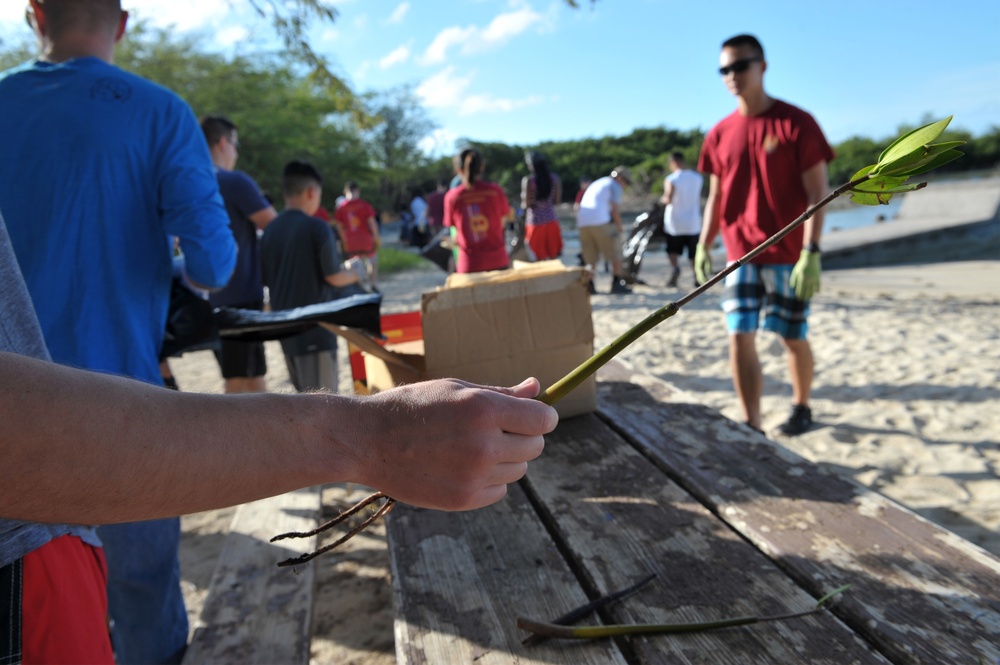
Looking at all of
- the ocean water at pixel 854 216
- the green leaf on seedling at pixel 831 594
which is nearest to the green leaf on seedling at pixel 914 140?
the green leaf on seedling at pixel 831 594

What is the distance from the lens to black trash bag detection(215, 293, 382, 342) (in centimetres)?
197

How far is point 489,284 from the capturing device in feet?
6.74

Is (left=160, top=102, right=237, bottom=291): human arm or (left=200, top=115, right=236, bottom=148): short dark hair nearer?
(left=160, top=102, right=237, bottom=291): human arm

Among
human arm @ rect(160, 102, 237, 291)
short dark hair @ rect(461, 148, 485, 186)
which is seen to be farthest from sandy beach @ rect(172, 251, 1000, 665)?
short dark hair @ rect(461, 148, 485, 186)

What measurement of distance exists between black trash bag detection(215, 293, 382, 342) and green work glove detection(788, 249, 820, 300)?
2100mm

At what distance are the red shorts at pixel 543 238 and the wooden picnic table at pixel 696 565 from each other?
248 inches

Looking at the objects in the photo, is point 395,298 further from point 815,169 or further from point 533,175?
point 815,169

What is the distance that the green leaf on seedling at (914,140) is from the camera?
2.80ft

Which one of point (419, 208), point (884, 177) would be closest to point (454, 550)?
point (884, 177)

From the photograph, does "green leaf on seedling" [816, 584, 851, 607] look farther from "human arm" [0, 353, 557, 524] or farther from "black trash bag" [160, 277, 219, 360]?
"black trash bag" [160, 277, 219, 360]

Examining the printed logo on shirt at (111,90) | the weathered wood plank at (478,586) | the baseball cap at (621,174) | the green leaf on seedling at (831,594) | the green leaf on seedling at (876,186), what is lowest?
the weathered wood plank at (478,586)

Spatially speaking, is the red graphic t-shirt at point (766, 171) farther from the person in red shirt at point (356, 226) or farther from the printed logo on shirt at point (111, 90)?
the person in red shirt at point (356, 226)

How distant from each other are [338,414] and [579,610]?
2.19 feet

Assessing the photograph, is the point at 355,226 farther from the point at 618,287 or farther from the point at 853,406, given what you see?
the point at 853,406
